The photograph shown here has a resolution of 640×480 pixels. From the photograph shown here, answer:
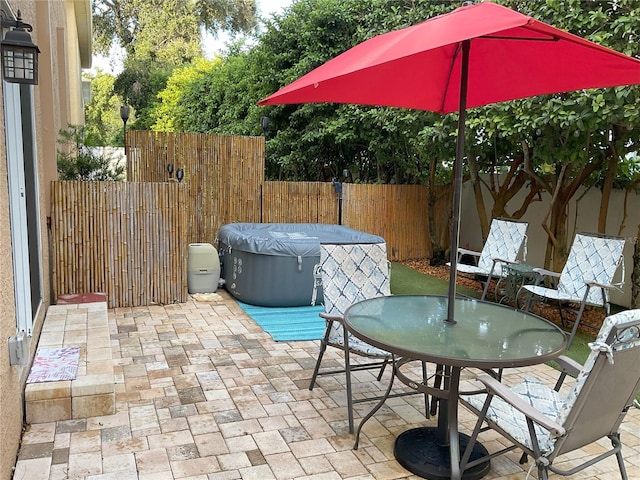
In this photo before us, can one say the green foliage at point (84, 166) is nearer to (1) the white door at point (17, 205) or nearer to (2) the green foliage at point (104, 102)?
(1) the white door at point (17, 205)

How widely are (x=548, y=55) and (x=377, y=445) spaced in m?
2.47

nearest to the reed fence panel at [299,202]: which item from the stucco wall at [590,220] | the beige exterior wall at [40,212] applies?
the stucco wall at [590,220]

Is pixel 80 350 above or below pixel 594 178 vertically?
below

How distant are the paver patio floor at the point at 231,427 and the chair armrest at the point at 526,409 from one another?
773 mm

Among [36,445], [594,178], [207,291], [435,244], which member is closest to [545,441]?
[36,445]

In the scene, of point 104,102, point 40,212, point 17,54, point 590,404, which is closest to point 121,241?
point 40,212

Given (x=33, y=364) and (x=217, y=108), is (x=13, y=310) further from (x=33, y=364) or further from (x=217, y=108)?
(x=217, y=108)

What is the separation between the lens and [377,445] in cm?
311

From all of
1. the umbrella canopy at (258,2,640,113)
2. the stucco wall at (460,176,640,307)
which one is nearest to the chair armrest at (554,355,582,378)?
the umbrella canopy at (258,2,640,113)

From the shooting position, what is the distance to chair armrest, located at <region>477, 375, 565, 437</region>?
2156mm

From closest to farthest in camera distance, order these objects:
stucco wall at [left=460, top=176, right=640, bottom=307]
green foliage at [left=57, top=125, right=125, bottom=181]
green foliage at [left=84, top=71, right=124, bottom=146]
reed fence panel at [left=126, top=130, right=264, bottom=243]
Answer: green foliage at [left=57, top=125, right=125, bottom=181] → stucco wall at [left=460, top=176, right=640, bottom=307] → reed fence panel at [left=126, top=130, right=264, bottom=243] → green foliage at [left=84, top=71, right=124, bottom=146]

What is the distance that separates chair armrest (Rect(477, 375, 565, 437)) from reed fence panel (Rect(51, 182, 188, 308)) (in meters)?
4.32

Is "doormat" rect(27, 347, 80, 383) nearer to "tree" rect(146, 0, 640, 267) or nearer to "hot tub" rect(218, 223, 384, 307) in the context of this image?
"hot tub" rect(218, 223, 384, 307)

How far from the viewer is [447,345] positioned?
8.72ft
